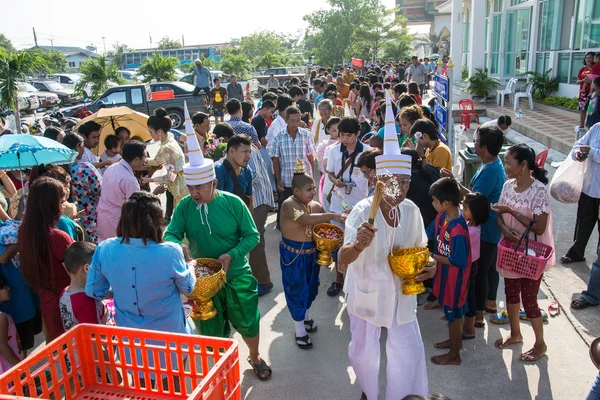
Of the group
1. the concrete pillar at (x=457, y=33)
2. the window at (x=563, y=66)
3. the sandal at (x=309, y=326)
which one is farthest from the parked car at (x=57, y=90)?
the sandal at (x=309, y=326)

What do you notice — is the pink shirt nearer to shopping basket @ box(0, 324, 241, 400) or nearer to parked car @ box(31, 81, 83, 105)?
shopping basket @ box(0, 324, 241, 400)

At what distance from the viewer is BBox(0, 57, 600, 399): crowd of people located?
2859 mm

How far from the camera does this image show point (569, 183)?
491cm

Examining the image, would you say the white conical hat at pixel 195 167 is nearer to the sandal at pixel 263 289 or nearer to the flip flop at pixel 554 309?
the sandal at pixel 263 289

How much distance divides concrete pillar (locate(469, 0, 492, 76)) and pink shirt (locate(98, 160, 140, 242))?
55.9ft

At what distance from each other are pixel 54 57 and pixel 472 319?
57.8 m

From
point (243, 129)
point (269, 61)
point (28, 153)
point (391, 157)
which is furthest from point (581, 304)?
point (269, 61)

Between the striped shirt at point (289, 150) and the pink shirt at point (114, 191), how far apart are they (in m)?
2.30

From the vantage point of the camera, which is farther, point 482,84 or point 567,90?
point 482,84

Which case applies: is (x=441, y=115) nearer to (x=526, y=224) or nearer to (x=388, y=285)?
(x=526, y=224)

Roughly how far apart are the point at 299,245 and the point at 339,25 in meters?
41.6

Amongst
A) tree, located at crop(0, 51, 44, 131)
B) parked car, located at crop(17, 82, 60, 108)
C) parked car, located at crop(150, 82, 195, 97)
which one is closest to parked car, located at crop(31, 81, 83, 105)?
parked car, located at crop(17, 82, 60, 108)

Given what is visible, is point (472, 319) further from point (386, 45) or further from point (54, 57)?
point (54, 57)

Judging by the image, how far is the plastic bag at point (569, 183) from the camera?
16.0ft
